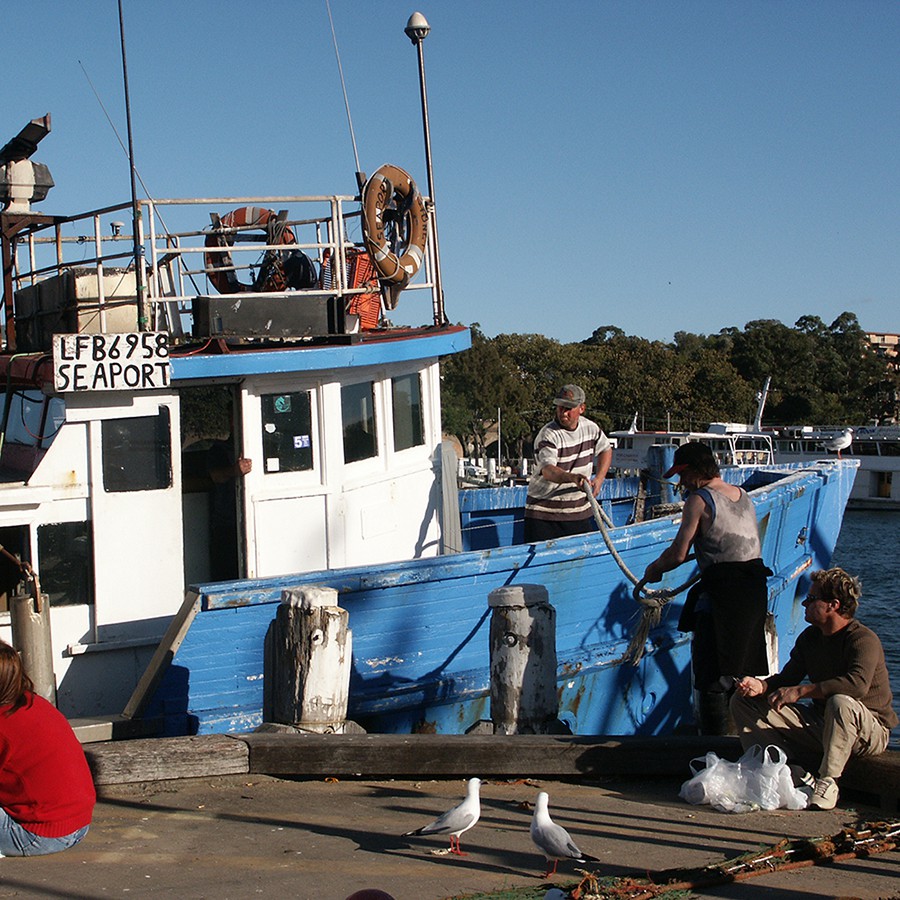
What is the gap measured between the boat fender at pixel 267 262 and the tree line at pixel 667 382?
4706 centimetres

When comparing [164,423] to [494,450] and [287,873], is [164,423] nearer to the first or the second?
[287,873]

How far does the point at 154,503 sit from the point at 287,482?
1019 mm

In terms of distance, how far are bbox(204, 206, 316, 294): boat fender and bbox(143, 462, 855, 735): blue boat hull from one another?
2.87m

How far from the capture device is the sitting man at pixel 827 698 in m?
5.54

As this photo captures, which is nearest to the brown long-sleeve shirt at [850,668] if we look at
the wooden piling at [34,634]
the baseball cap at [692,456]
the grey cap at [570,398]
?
the baseball cap at [692,456]

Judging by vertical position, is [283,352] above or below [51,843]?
above

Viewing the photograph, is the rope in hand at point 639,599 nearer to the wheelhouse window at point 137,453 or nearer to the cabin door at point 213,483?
the cabin door at point 213,483

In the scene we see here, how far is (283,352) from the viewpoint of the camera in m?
8.00

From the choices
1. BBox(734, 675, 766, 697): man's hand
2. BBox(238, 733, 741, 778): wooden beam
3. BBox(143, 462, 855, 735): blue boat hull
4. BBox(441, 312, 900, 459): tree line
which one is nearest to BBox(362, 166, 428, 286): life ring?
BBox(143, 462, 855, 735): blue boat hull

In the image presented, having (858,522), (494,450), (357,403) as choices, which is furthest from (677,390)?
(357,403)

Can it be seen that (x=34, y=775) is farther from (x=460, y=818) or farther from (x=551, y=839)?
(x=551, y=839)

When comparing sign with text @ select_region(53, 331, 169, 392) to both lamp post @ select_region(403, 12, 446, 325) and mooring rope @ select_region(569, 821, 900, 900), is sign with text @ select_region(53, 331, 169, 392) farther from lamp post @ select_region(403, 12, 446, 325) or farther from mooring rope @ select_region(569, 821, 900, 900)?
mooring rope @ select_region(569, 821, 900, 900)

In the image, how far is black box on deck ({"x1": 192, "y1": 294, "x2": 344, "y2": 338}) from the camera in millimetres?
8273

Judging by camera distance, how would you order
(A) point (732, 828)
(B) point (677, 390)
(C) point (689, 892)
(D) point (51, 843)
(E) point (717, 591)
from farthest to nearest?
1. (B) point (677, 390)
2. (E) point (717, 591)
3. (A) point (732, 828)
4. (D) point (51, 843)
5. (C) point (689, 892)
